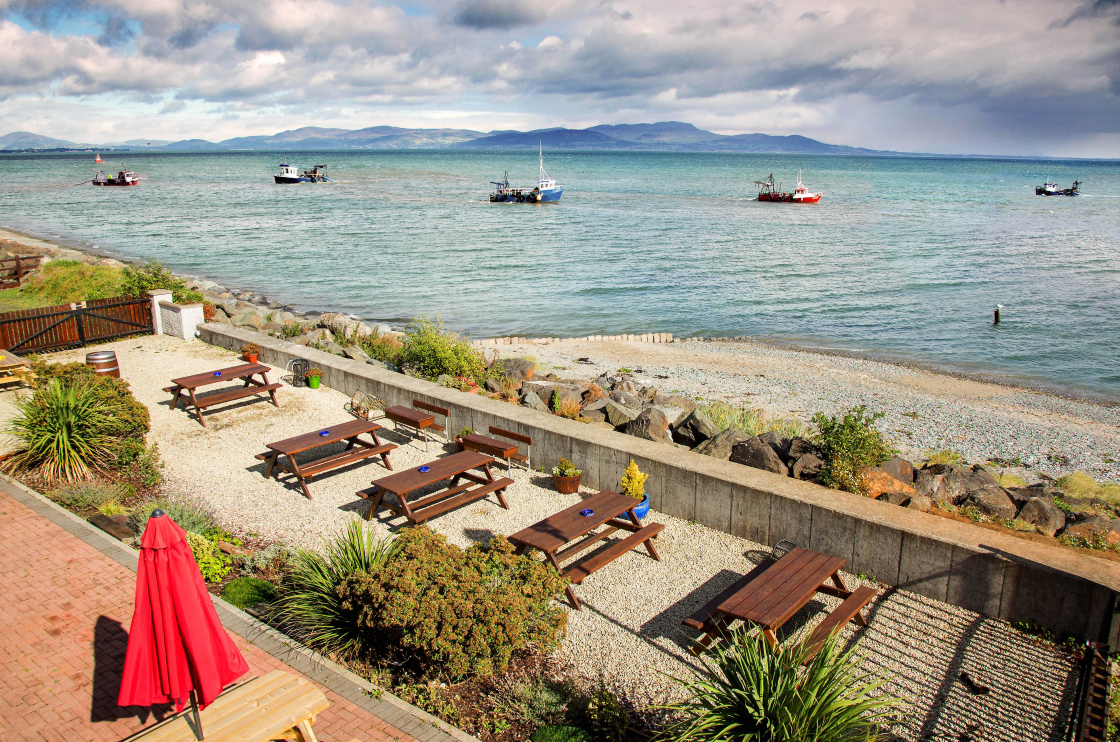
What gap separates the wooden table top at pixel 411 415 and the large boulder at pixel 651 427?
2938 millimetres

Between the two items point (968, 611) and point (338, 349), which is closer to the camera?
point (968, 611)

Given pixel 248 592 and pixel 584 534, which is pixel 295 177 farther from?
pixel 584 534

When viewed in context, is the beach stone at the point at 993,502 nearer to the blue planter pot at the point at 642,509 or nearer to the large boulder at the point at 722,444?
the large boulder at the point at 722,444

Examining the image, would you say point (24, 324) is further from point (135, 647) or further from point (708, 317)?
point (708, 317)

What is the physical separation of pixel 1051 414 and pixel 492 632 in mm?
17923

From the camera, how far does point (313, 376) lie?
1276 cm

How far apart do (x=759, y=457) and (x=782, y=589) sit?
10.2ft

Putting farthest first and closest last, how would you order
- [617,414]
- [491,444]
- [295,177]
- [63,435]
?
[295,177] → [617,414] → [491,444] → [63,435]

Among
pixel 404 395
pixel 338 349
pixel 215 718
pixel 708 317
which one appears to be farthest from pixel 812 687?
pixel 708 317

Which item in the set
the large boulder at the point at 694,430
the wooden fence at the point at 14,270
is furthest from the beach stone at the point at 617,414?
the wooden fence at the point at 14,270

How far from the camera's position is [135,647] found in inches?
168

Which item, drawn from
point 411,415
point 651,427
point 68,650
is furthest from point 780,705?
point 411,415

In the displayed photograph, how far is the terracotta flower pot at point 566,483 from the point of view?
8.84m

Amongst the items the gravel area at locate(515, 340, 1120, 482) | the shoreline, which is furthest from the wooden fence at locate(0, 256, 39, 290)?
the gravel area at locate(515, 340, 1120, 482)
